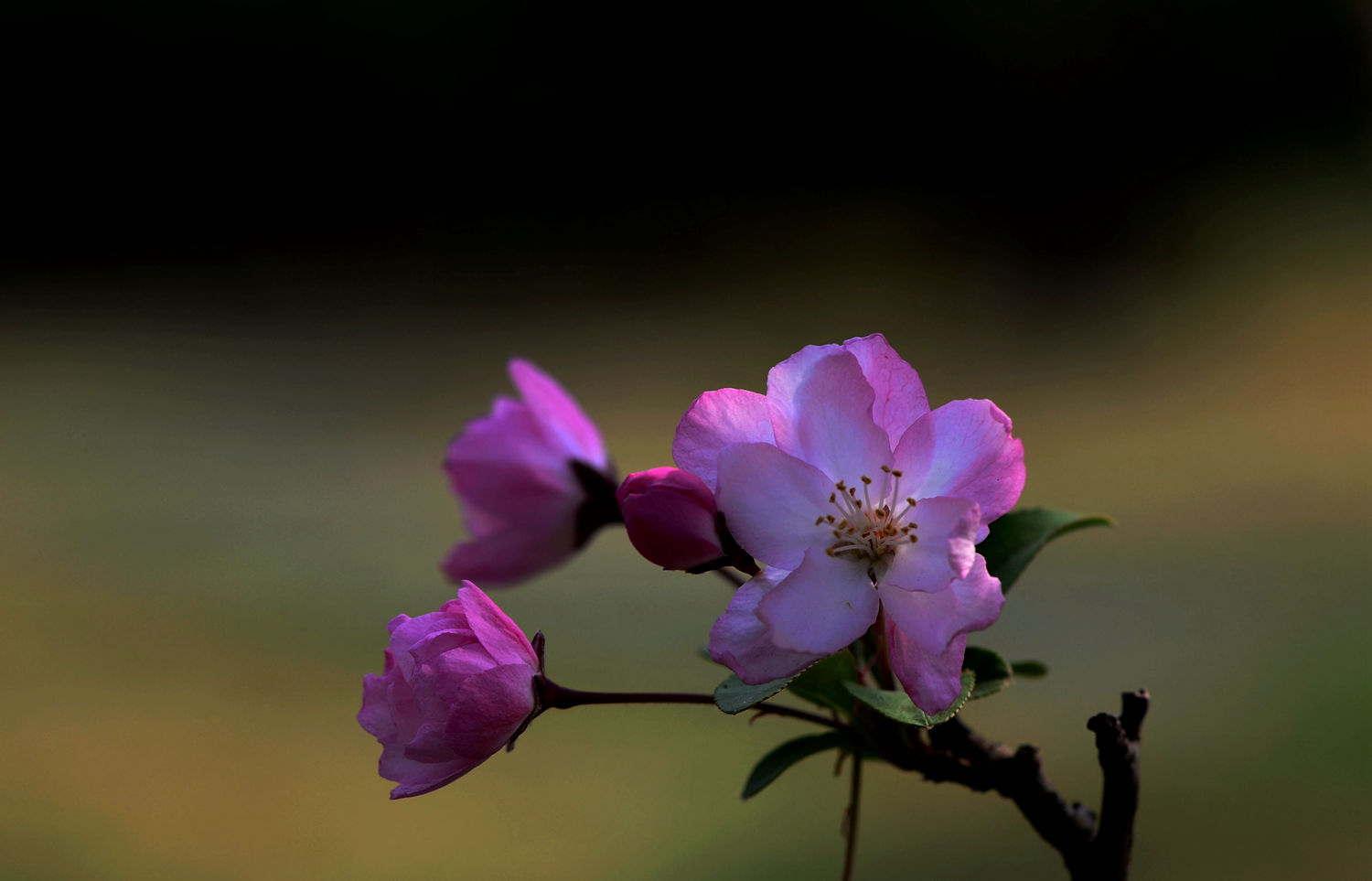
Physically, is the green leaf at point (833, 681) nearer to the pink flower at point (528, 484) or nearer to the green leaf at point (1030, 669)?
the green leaf at point (1030, 669)

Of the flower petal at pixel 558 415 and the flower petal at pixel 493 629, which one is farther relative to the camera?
the flower petal at pixel 558 415

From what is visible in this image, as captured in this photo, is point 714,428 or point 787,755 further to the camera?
point 787,755

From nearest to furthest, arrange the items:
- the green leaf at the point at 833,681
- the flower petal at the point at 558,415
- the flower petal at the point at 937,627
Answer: the flower petal at the point at 937,627
the green leaf at the point at 833,681
the flower petal at the point at 558,415

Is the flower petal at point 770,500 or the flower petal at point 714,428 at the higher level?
the flower petal at point 714,428

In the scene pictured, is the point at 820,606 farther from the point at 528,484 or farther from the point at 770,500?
the point at 528,484

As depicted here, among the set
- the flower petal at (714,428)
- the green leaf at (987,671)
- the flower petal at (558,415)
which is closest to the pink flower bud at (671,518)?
the flower petal at (714,428)

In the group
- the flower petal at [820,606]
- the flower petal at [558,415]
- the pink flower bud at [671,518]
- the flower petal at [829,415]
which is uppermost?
the flower petal at [558,415]

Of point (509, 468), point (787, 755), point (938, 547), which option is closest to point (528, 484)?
point (509, 468)
